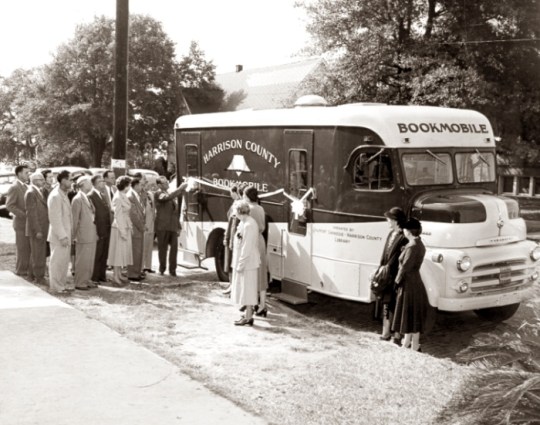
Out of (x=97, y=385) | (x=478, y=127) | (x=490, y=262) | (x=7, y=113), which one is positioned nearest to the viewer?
(x=97, y=385)

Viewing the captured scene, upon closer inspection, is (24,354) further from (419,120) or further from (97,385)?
(419,120)

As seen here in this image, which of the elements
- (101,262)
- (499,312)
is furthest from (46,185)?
(499,312)

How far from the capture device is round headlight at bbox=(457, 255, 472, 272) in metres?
8.38

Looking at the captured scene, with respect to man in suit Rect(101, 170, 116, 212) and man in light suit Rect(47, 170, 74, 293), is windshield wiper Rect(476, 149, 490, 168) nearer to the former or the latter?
man in light suit Rect(47, 170, 74, 293)

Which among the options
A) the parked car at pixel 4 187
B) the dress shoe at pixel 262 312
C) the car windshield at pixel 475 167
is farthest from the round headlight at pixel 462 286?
the parked car at pixel 4 187

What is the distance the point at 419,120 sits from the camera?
30.8ft

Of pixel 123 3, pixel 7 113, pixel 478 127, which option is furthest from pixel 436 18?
pixel 7 113

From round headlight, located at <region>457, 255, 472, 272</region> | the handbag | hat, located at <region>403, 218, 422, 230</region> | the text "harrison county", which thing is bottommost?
the handbag

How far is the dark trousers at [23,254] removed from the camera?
40.0ft

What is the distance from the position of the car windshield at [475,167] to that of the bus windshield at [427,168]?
20 cm

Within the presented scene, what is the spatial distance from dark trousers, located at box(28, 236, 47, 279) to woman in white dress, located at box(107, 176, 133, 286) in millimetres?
1158

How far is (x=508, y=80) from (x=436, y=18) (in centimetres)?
348

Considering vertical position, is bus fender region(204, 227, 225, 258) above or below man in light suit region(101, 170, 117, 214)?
below

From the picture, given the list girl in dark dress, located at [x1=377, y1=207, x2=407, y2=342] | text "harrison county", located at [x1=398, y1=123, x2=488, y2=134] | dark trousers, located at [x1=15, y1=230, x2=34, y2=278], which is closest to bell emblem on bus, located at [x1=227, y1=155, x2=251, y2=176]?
text "harrison county", located at [x1=398, y1=123, x2=488, y2=134]
